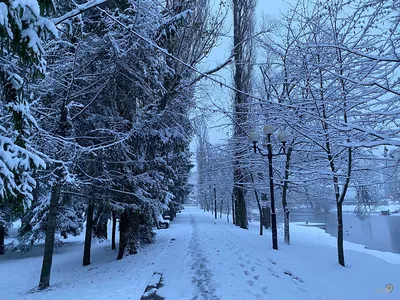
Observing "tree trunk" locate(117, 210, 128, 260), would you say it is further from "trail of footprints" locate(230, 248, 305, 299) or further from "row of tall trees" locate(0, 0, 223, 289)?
"trail of footprints" locate(230, 248, 305, 299)

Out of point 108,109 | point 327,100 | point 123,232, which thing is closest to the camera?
point 327,100

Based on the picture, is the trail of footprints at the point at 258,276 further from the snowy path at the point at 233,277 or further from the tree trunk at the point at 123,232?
the tree trunk at the point at 123,232

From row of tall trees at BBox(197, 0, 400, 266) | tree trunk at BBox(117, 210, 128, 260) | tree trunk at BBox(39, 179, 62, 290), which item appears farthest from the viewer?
tree trunk at BBox(117, 210, 128, 260)

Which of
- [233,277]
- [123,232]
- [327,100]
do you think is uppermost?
[327,100]

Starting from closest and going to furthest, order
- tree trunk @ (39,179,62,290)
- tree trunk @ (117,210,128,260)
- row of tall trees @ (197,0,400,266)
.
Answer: row of tall trees @ (197,0,400,266) → tree trunk @ (39,179,62,290) → tree trunk @ (117,210,128,260)

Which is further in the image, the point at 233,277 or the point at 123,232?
the point at 123,232

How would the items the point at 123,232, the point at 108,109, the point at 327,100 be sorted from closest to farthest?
the point at 327,100 < the point at 108,109 < the point at 123,232

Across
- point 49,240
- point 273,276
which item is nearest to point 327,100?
point 273,276

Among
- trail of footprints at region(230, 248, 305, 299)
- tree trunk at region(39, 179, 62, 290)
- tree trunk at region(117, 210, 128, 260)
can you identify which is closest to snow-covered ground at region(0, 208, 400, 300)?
trail of footprints at region(230, 248, 305, 299)

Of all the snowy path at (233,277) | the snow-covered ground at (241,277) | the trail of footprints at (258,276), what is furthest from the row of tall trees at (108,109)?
the trail of footprints at (258,276)

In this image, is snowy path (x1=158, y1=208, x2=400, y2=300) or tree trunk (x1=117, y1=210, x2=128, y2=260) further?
tree trunk (x1=117, y1=210, x2=128, y2=260)

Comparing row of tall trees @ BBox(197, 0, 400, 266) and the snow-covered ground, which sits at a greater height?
row of tall trees @ BBox(197, 0, 400, 266)

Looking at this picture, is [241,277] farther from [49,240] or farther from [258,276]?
[49,240]

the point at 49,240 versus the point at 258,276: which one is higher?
the point at 49,240
